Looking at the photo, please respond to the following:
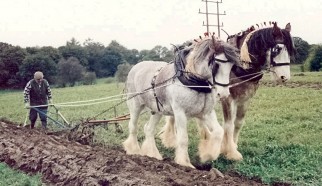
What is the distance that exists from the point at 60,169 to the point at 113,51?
232ft

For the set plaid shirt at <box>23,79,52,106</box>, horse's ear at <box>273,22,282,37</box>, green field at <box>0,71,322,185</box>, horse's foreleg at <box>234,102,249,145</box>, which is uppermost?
horse's ear at <box>273,22,282,37</box>

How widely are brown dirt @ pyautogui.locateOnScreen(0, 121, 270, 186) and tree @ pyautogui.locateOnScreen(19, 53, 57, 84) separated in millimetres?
44027

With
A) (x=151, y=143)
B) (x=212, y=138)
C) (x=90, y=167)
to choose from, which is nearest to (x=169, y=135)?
(x=151, y=143)

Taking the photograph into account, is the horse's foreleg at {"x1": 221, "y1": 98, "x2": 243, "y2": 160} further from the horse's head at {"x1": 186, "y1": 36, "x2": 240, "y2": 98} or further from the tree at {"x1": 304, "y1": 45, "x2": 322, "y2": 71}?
the tree at {"x1": 304, "y1": 45, "x2": 322, "y2": 71}

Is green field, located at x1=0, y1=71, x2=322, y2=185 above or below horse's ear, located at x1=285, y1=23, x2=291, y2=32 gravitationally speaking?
below

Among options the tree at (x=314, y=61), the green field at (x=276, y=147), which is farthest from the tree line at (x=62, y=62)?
the green field at (x=276, y=147)

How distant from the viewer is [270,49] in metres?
7.52

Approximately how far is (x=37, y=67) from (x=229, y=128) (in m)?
50.3

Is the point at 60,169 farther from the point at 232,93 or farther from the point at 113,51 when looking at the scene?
the point at 113,51

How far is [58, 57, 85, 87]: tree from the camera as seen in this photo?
5975 cm

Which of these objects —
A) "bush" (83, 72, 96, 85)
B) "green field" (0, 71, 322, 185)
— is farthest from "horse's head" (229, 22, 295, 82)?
"bush" (83, 72, 96, 85)

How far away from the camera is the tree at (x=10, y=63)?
51.4 metres

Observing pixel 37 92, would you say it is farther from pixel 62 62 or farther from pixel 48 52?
pixel 48 52

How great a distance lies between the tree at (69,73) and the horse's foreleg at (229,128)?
52706 mm
